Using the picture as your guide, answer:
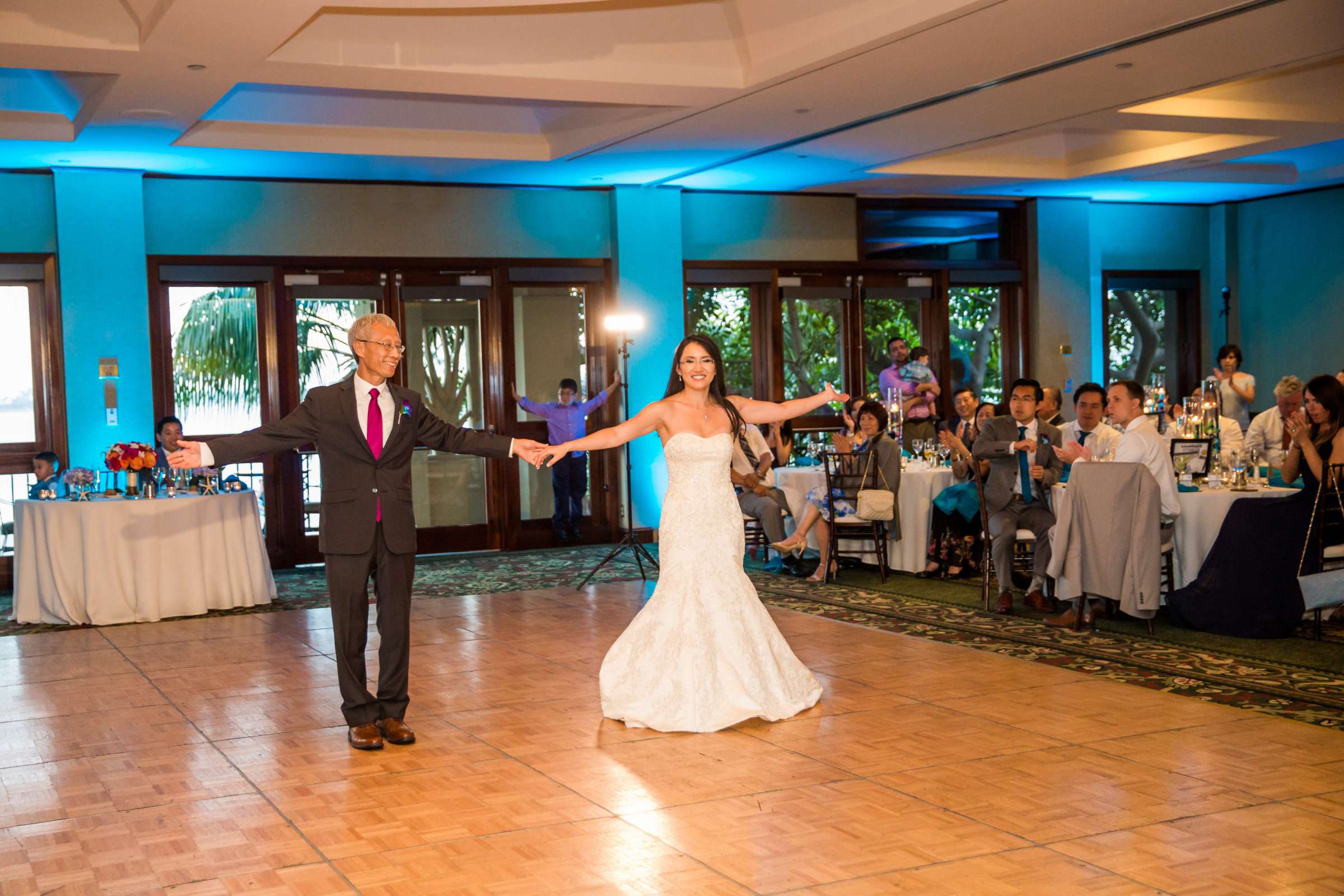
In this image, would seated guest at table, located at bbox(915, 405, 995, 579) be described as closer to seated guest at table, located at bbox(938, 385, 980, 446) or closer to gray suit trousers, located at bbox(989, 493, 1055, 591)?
seated guest at table, located at bbox(938, 385, 980, 446)

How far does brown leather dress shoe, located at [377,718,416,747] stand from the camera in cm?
523

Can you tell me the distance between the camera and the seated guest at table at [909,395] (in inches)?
455

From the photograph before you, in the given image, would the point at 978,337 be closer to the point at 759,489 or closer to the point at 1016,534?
the point at 759,489

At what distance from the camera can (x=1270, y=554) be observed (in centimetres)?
684

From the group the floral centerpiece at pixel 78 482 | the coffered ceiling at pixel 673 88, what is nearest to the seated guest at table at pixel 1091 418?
the coffered ceiling at pixel 673 88

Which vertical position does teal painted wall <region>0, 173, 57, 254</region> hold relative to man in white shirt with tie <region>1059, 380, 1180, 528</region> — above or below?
above

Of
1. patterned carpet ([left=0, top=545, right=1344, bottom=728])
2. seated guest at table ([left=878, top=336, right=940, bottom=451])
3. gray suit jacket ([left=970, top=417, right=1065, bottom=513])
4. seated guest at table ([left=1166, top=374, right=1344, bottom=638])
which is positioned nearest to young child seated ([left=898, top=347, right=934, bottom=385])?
seated guest at table ([left=878, top=336, right=940, bottom=451])

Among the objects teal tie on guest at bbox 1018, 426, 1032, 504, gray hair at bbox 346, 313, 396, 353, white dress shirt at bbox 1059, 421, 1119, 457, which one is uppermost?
gray hair at bbox 346, 313, 396, 353

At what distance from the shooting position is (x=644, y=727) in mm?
5398

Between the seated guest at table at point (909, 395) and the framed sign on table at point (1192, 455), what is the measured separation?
9.71 feet

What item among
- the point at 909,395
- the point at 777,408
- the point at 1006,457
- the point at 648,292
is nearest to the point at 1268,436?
the point at 1006,457

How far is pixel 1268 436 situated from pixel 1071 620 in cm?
356

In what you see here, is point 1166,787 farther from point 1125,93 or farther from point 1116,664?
point 1125,93

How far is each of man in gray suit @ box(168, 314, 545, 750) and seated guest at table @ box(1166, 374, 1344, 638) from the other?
3946 millimetres
